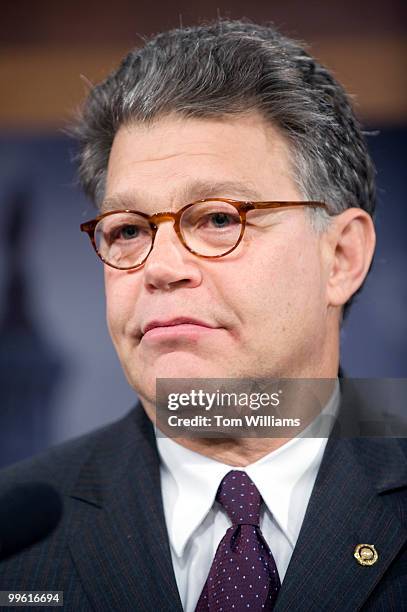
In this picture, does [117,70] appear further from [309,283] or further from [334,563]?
[334,563]

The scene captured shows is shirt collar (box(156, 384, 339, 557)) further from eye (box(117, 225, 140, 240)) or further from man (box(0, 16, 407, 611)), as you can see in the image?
eye (box(117, 225, 140, 240))

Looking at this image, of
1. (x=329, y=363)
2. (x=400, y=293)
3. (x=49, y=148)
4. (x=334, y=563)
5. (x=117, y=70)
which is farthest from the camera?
(x=49, y=148)

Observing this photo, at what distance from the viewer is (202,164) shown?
4.36 ft

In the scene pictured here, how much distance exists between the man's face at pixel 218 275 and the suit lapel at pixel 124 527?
0.18m

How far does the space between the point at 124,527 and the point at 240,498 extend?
221mm

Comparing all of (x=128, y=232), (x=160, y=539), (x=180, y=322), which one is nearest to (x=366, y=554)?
(x=160, y=539)

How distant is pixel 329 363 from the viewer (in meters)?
1.46

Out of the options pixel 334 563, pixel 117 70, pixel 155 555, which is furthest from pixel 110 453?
pixel 117 70

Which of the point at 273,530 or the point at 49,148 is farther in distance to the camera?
the point at 49,148

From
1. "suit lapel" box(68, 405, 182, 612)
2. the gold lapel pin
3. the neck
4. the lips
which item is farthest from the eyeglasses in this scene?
the gold lapel pin

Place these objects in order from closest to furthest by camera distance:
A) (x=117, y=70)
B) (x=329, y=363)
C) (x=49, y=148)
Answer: (x=329, y=363)
(x=117, y=70)
(x=49, y=148)

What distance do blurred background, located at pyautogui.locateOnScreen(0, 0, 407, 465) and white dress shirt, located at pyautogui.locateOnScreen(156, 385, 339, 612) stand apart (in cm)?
52

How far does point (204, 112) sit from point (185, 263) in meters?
0.30

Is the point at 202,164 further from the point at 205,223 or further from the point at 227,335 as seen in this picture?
the point at 227,335
